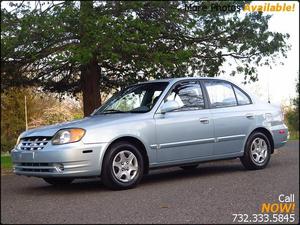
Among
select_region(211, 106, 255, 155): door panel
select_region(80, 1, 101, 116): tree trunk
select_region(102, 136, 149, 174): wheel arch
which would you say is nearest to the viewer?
select_region(102, 136, 149, 174): wheel arch

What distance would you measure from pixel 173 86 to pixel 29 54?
468 centimetres

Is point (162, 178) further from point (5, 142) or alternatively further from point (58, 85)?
point (5, 142)

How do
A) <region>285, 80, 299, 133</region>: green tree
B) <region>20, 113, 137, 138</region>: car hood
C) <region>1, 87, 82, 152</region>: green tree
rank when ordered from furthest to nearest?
<region>1, 87, 82, 152</region>: green tree, <region>285, 80, 299, 133</region>: green tree, <region>20, 113, 137, 138</region>: car hood

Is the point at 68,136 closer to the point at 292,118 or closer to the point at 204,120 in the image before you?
the point at 204,120

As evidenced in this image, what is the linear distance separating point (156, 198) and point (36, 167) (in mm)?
1819

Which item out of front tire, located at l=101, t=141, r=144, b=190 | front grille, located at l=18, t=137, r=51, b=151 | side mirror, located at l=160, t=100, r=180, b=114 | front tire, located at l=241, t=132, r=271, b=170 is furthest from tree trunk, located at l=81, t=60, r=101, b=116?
front tire, located at l=101, t=141, r=144, b=190

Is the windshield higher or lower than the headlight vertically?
higher

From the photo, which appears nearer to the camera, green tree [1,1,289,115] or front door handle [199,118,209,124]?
front door handle [199,118,209,124]

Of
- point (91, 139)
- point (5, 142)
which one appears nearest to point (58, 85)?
point (91, 139)

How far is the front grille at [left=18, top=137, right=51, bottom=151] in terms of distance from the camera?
7090 millimetres

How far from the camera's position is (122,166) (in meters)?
7.26

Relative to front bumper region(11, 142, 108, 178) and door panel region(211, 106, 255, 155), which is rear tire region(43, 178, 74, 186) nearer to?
front bumper region(11, 142, 108, 178)

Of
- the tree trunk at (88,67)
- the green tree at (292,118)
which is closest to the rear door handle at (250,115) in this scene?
the tree trunk at (88,67)

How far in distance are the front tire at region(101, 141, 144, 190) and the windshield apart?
31.5 inches
